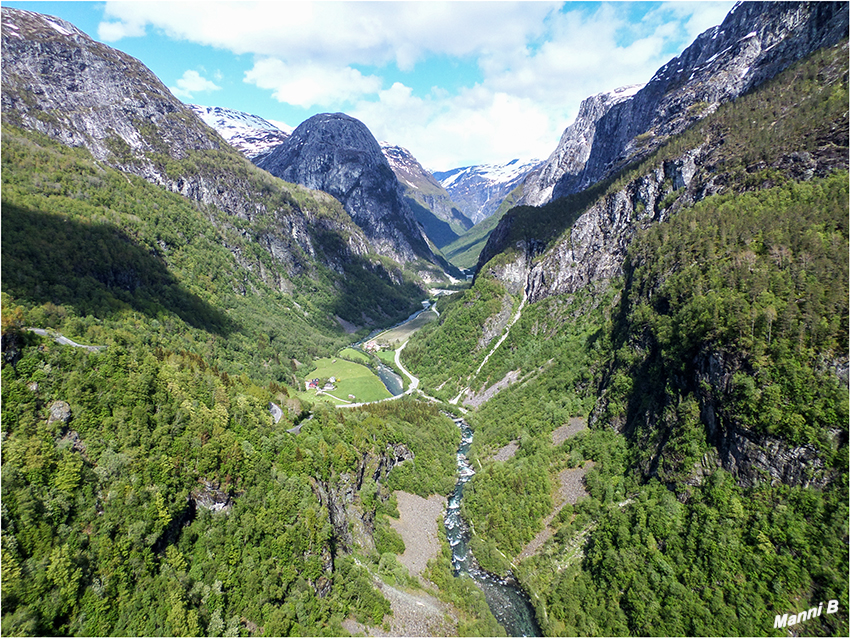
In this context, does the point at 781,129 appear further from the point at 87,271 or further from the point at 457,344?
the point at 87,271

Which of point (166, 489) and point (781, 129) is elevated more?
point (781, 129)

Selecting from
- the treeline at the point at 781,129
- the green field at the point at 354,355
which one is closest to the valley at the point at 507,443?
the treeline at the point at 781,129

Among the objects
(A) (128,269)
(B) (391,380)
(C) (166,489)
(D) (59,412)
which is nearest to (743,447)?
(C) (166,489)

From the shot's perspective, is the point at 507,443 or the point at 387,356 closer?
the point at 507,443

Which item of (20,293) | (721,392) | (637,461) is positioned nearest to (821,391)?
(721,392)

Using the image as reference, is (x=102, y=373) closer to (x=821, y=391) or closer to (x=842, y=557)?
(x=842, y=557)

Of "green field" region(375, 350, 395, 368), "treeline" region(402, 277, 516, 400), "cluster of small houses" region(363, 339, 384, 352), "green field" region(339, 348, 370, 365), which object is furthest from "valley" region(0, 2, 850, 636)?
"cluster of small houses" region(363, 339, 384, 352)

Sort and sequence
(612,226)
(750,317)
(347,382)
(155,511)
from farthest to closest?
(347,382) → (612,226) → (750,317) → (155,511)
